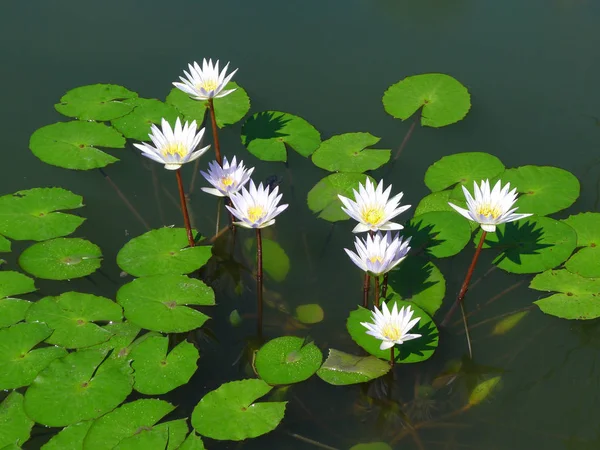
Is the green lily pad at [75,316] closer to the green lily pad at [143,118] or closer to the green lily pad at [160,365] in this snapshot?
the green lily pad at [160,365]

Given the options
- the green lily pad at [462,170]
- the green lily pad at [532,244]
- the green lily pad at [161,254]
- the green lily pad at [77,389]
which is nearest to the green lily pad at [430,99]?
the green lily pad at [462,170]

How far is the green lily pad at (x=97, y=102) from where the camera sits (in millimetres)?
5066

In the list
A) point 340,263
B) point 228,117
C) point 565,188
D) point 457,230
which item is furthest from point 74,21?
point 565,188

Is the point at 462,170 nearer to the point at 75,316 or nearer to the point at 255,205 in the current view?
the point at 255,205

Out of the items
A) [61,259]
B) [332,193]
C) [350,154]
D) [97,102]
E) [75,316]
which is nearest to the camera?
[75,316]

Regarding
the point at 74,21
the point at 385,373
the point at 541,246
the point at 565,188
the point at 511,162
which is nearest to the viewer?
the point at 385,373

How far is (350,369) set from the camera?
3695 millimetres

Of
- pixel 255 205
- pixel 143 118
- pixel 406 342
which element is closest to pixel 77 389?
pixel 255 205

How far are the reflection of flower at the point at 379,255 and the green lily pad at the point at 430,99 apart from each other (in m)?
1.74

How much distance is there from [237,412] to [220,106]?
256 centimetres

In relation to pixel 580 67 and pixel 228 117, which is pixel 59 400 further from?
pixel 580 67

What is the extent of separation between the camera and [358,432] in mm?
→ 3639

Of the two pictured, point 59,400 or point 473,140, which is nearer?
point 59,400

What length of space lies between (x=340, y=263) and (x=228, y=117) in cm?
150
